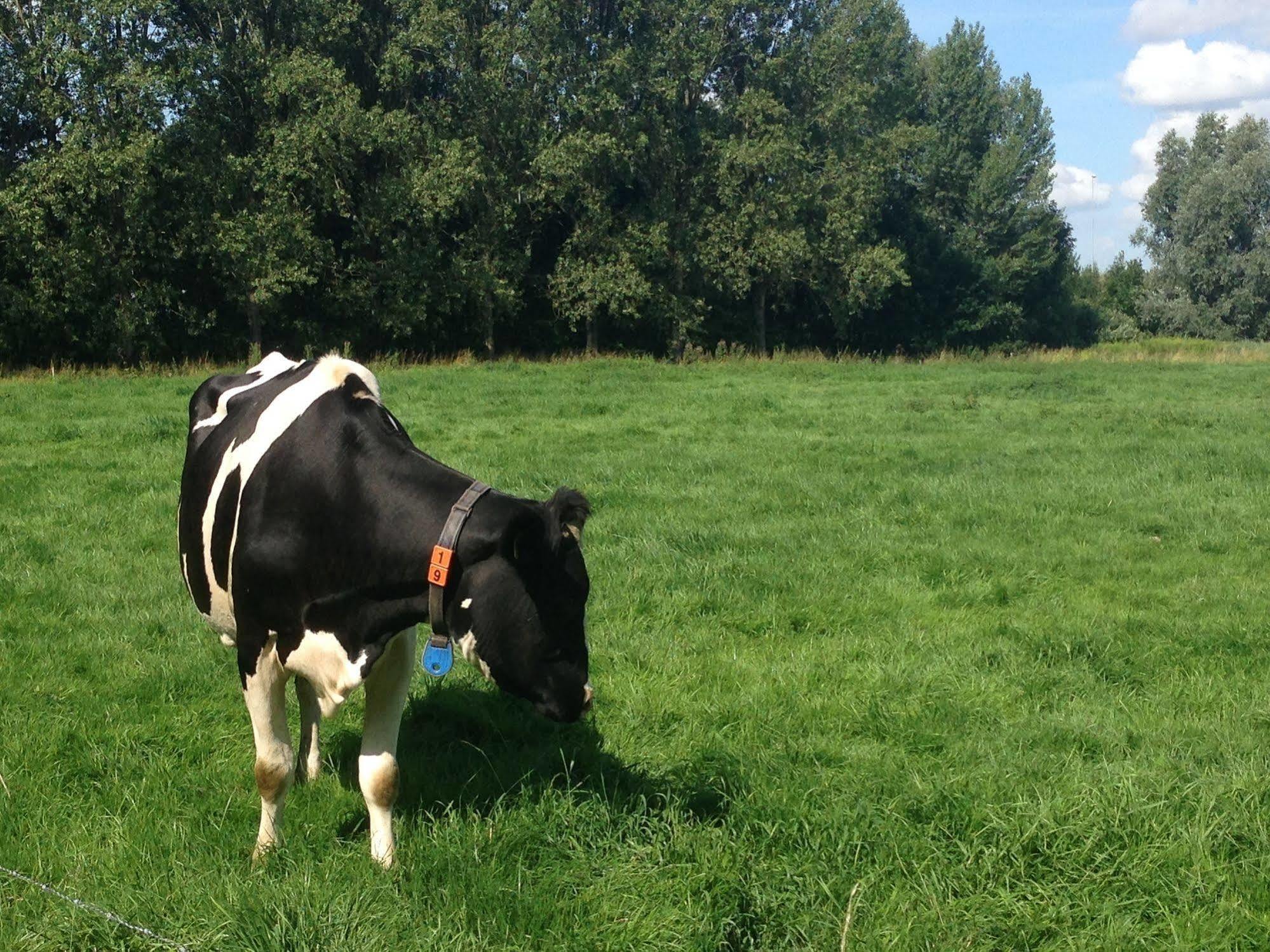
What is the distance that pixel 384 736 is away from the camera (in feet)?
13.2

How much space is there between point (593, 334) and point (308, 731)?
35247 millimetres

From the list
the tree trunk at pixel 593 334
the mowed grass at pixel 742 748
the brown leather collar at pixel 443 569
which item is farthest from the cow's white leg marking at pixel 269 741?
the tree trunk at pixel 593 334

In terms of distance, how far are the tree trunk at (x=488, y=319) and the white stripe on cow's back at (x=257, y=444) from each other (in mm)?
31600

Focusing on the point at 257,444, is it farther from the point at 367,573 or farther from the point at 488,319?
the point at 488,319

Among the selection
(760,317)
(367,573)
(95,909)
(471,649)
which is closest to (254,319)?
(760,317)

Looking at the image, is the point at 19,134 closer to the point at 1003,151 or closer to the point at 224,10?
the point at 224,10

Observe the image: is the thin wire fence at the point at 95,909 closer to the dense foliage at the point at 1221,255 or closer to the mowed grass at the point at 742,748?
the mowed grass at the point at 742,748

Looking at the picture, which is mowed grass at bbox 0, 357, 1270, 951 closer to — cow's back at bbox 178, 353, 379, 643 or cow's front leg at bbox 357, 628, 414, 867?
cow's front leg at bbox 357, 628, 414, 867

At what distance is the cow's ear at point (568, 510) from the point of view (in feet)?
11.7

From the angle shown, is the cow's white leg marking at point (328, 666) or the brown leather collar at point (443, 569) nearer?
the brown leather collar at point (443, 569)

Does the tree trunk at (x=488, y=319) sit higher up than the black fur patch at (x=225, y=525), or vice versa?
the tree trunk at (x=488, y=319)

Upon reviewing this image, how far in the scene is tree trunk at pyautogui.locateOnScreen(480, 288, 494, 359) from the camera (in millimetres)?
36062

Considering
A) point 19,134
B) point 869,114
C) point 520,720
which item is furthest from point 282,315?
point 520,720

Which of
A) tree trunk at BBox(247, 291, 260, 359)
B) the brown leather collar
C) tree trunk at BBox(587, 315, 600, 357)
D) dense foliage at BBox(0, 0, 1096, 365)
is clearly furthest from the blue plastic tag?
tree trunk at BBox(587, 315, 600, 357)
